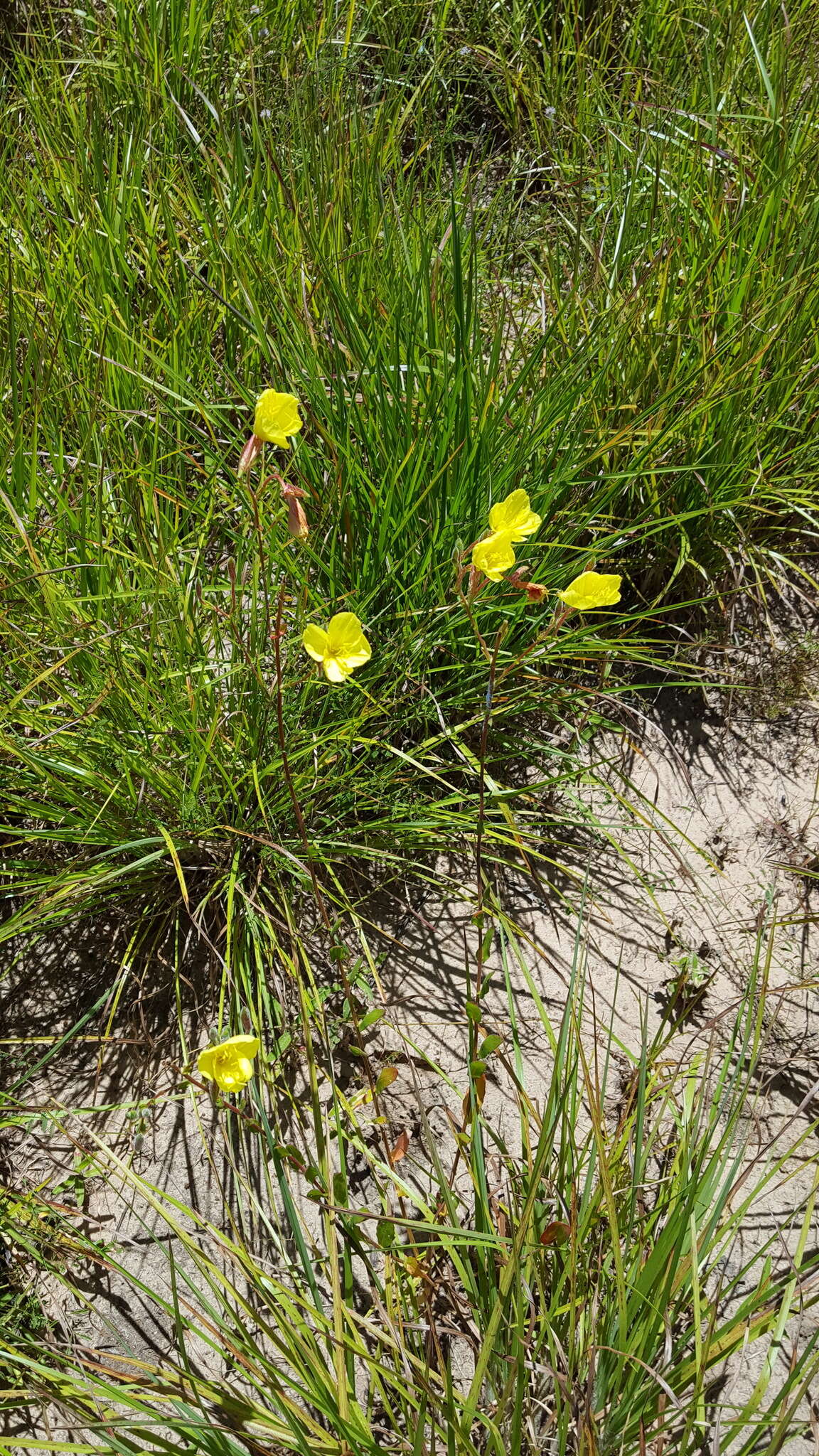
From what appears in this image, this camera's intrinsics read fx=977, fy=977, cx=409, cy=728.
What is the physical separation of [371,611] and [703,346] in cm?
80

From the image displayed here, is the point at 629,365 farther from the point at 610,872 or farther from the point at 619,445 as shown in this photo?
the point at 610,872

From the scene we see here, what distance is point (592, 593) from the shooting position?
4.54 ft

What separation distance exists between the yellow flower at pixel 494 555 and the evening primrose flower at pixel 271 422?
294 millimetres

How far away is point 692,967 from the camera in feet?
5.51

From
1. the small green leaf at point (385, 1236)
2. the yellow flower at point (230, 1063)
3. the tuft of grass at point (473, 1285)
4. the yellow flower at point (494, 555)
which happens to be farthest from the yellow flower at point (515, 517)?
the small green leaf at point (385, 1236)

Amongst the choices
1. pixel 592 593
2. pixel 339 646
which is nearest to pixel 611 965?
pixel 592 593

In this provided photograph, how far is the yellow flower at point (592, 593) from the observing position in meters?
1.37

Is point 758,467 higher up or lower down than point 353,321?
lower down

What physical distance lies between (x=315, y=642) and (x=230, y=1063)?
0.53 m

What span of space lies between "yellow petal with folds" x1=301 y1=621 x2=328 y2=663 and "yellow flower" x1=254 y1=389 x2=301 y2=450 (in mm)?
231

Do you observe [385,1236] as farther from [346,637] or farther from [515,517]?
[515,517]

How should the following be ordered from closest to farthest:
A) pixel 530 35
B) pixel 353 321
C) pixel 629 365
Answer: pixel 353 321 → pixel 629 365 → pixel 530 35

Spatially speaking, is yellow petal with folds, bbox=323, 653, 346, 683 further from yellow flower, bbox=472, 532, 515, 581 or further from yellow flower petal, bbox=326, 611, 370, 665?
yellow flower, bbox=472, 532, 515, 581

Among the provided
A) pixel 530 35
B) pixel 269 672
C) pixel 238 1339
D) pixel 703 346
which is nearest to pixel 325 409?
pixel 269 672
